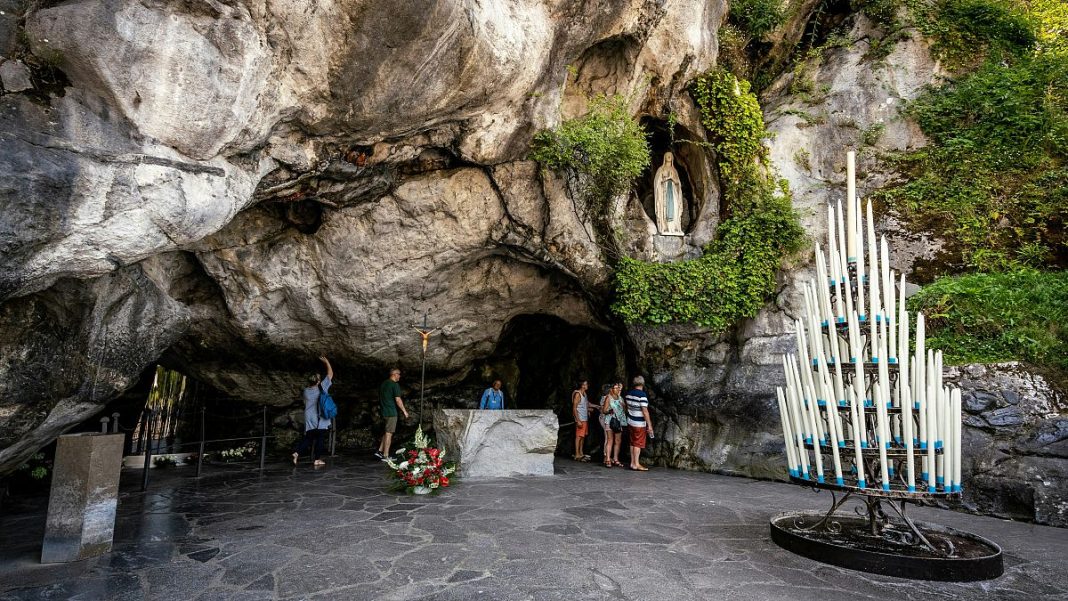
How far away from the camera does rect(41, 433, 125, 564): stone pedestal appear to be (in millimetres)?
4398

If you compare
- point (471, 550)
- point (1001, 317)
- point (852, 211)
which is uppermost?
point (852, 211)

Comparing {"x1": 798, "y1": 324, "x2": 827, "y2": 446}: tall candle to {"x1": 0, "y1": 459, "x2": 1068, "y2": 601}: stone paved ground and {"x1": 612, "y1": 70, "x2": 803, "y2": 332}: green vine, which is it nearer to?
{"x1": 0, "y1": 459, "x2": 1068, "y2": 601}: stone paved ground

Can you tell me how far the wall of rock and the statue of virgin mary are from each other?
315mm

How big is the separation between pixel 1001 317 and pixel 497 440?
24.1 ft

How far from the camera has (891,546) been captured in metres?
4.49

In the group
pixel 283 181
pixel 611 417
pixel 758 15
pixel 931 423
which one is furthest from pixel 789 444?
pixel 758 15

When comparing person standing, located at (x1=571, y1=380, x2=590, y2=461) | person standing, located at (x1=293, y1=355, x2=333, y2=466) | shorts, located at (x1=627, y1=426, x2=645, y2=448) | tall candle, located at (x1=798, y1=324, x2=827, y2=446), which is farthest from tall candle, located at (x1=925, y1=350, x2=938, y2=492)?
person standing, located at (x1=293, y1=355, x2=333, y2=466)

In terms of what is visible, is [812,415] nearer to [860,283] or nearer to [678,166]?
[860,283]

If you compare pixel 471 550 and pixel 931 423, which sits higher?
pixel 931 423

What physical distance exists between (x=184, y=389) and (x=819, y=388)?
13.3 m

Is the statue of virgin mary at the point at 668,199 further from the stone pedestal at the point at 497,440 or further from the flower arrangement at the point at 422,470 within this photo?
the flower arrangement at the point at 422,470

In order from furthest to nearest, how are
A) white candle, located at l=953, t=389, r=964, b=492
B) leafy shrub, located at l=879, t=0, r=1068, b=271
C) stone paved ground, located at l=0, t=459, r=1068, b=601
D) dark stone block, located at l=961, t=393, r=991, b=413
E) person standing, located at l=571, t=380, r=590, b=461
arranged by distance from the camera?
person standing, located at l=571, t=380, r=590, b=461 < leafy shrub, located at l=879, t=0, r=1068, b=271 < dark stone block, located at l=961, t=393, r=991, b=413 < white candle, located at l=953, t=389, r=964, b=492 < stone paved ground, located at l=0, t=459, r=1068, b=601

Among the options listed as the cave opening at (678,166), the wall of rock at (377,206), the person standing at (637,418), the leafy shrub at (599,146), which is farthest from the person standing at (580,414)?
the leafy shrub at (599,146)

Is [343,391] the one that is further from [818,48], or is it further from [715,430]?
[818,48]
